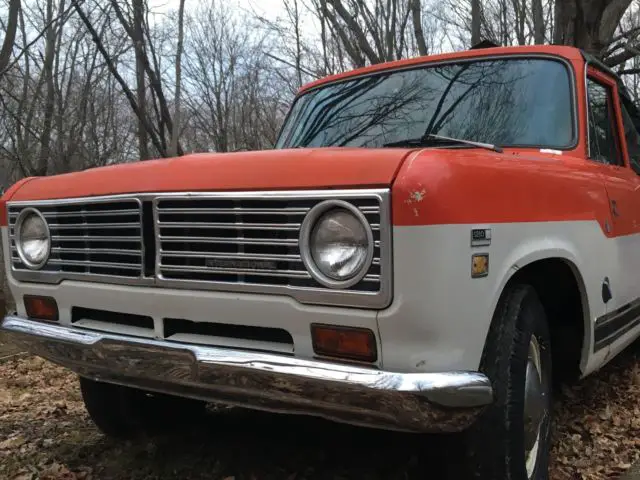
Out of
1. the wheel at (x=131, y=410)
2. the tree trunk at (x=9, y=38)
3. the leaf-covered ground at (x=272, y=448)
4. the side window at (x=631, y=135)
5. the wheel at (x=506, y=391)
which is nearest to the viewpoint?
the wheel at (x=506, y=391)

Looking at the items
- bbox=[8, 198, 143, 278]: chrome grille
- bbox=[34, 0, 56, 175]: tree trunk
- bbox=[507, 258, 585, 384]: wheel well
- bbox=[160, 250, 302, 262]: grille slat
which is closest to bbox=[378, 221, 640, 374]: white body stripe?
bbox=[160, 250, 302, 262]: grille slat

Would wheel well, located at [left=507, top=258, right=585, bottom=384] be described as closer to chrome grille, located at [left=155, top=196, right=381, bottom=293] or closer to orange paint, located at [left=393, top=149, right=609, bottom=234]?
orange paint, located at [left=393, top=149, right=609, bottom=234]

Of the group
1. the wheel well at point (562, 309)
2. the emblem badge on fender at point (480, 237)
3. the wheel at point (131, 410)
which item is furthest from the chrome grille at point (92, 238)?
the wheel well at point (562, 309)

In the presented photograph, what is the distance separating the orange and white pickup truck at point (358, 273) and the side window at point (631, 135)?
738 millimetres

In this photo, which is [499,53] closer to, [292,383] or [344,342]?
[344,342]

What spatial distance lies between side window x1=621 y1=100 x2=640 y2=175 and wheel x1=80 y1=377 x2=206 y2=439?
118 inches

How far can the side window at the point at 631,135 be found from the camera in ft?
12.8

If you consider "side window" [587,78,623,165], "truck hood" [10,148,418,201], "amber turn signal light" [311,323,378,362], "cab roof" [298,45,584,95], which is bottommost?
"amber turn signal light" [311,323,378,362]

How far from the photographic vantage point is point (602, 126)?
3.61 metres

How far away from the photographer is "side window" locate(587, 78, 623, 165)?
3.37 metres

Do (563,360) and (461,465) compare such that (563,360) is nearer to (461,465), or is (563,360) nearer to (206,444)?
(461,465)

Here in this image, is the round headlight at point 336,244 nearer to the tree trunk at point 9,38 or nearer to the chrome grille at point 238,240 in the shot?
the chrome grille at point 238,240

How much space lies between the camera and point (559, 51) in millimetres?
3432

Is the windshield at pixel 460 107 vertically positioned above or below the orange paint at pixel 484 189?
above
